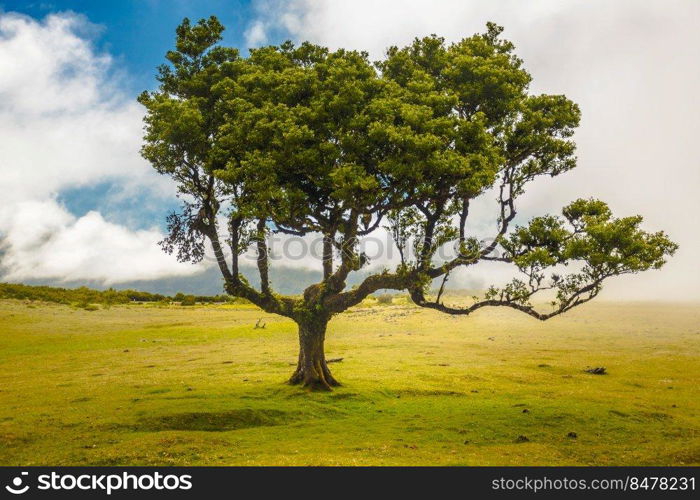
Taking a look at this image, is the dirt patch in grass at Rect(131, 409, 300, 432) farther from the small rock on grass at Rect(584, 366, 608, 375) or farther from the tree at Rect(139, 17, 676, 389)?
the small rock on grass at Rect(584, 366, 608, 375)

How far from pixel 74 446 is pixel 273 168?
1415 centimetres

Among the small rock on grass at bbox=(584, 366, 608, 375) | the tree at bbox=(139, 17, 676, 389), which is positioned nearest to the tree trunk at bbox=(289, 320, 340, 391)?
the tree at bbox=(139, 17, 676, 389)

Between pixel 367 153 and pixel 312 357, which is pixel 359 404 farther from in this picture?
pixel 367 153

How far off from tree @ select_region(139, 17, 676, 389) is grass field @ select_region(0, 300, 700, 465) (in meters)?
5.32

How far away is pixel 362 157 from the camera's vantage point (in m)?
24.3

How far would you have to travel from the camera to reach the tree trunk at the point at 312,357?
29.9 metres

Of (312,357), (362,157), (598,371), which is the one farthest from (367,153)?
(598,371)

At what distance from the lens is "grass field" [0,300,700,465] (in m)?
18.5

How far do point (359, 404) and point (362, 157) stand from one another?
42.9ft

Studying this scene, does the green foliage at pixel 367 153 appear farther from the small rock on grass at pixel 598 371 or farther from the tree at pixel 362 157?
the small rock on grass at pixel 598 371

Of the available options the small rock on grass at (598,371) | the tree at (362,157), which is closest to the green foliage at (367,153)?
the tree at (362,157)

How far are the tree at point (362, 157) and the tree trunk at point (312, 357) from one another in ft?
0.26
